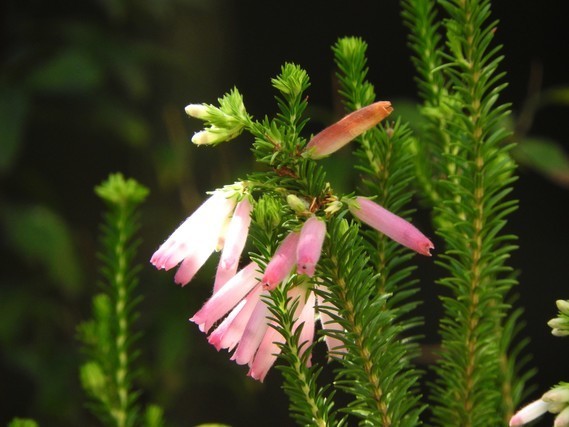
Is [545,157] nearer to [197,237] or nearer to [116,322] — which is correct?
[116,322]

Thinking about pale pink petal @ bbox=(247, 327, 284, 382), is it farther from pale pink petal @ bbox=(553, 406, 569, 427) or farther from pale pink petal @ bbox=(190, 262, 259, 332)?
pale pink petal @ bbox=(553, 406, 569, 427)

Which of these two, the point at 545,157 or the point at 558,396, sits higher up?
the point at 545,157

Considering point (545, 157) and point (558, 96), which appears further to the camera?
point (558, 96)

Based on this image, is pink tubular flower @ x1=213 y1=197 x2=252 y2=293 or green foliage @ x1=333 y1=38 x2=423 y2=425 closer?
pink tubular flower @ x1=213 y1=197 x2=252 y2=293

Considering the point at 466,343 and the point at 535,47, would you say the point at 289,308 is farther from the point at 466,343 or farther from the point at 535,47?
the point at 535,47

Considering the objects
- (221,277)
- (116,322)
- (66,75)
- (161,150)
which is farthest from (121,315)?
(161,150)

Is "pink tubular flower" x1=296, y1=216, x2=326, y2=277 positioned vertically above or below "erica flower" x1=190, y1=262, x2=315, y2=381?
above

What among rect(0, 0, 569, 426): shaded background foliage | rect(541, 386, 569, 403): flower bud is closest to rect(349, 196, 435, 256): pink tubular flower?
rect(541, 386, 569, 403): flower bud
